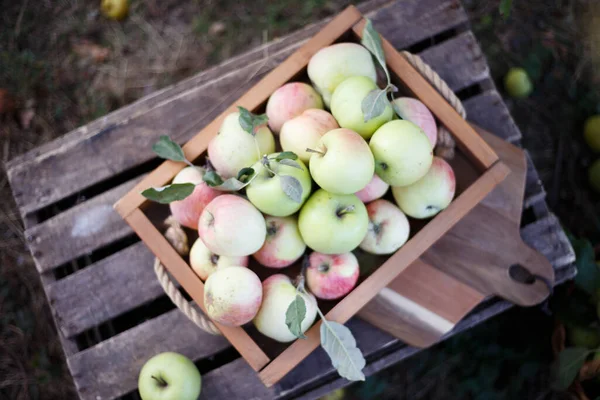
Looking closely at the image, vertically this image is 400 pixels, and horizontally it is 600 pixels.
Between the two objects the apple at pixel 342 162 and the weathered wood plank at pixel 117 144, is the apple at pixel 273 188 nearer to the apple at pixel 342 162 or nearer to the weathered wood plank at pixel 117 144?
the apple at pixel 342 162

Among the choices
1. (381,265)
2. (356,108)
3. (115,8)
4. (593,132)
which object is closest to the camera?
(356,108)

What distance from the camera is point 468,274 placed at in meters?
1.48

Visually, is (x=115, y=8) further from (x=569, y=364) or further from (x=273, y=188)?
(x=569, y=364)

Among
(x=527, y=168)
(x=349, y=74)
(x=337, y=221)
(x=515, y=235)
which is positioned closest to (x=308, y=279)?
(x=337, y=221)

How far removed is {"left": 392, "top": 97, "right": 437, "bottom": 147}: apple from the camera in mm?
1227

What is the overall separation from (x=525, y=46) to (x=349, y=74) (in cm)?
140

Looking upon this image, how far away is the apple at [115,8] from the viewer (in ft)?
7.34

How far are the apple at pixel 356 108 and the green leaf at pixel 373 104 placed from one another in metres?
0.04

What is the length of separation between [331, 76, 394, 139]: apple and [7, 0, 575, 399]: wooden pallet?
1.73ft

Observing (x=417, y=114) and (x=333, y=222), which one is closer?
(x=333, y=222)

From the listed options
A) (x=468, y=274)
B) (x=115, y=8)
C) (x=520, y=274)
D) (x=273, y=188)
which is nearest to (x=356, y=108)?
(x=273, y=188)

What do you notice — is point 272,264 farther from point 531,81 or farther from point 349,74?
point 531,81

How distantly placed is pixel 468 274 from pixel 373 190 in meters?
0.48

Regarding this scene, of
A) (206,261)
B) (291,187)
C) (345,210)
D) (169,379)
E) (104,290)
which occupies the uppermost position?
(291,187)
